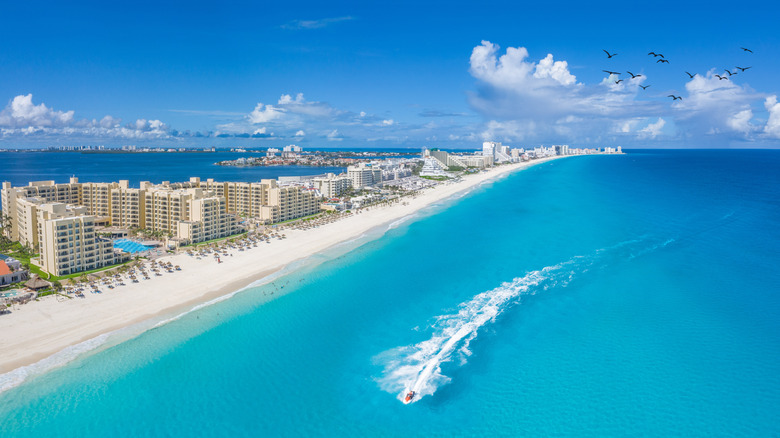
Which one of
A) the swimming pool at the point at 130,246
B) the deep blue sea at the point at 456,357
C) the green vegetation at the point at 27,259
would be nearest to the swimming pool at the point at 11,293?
the green vegetation at the point at 27,259

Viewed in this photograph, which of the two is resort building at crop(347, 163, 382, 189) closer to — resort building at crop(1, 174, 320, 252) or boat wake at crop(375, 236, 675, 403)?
resort building at crop(1, 174, 320, 252)

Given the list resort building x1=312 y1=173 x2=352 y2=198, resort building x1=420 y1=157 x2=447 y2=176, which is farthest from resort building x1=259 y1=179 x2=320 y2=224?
resort building x1=420 y1=157 x2=447 y2=176

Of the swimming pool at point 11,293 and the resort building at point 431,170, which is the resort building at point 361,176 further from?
the swimming pool at point 11,293

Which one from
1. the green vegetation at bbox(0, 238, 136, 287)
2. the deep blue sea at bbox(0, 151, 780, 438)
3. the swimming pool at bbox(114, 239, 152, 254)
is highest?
the swimming pool at bbox(114, 239, 152, 254)

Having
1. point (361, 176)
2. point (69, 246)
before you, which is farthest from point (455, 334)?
point (361, 176)

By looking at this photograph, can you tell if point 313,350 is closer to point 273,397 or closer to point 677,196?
point 273,397
